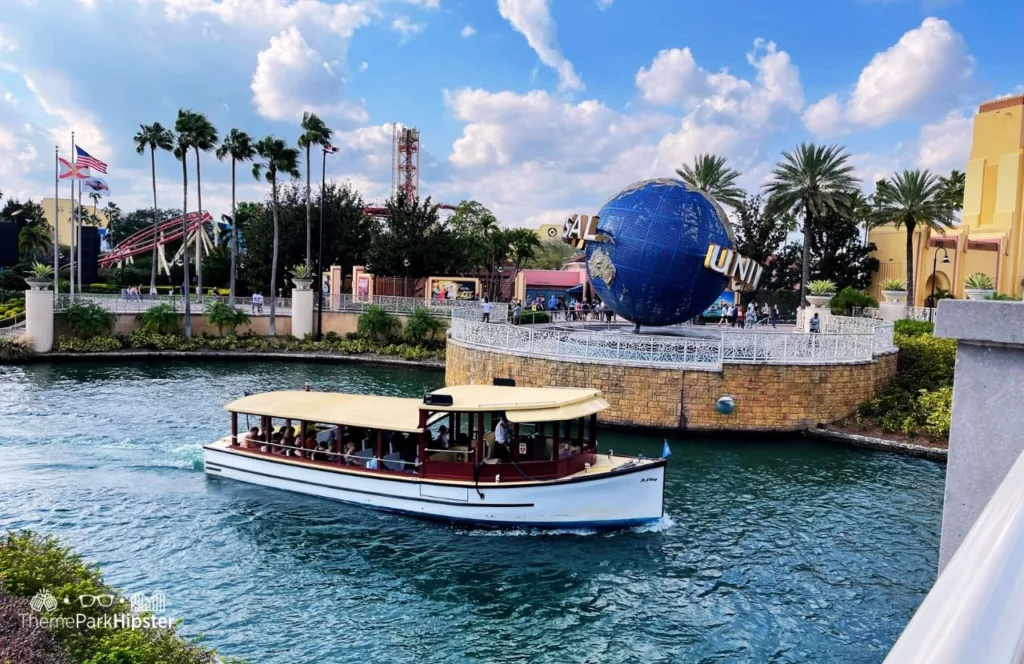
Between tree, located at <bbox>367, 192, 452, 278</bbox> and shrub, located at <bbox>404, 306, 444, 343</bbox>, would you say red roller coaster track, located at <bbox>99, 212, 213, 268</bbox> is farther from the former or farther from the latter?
shrub, located at <bbox>404, 306, 444, 343</bbox>

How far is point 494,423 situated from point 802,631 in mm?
8290

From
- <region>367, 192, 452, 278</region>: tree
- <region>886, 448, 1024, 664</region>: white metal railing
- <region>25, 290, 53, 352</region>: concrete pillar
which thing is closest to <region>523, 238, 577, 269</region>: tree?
<region>367, 192, 452, 278</region>: tree

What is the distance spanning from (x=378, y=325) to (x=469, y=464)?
105ft

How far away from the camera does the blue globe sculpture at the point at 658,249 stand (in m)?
27.1

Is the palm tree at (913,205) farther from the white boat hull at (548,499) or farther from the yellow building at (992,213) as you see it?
the white boat hull at (548,499)

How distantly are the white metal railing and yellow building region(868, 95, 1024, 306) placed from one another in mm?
49244

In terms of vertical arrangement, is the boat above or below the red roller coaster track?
below

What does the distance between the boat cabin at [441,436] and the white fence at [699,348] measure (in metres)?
8.23

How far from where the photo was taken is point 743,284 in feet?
89.0

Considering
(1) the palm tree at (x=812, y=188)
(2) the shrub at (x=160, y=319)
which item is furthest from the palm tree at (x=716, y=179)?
(2) the shrub at (x=160, y=319)

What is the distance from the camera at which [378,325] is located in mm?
47781

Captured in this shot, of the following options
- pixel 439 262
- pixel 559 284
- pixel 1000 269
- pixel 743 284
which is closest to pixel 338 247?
pixel 439 262

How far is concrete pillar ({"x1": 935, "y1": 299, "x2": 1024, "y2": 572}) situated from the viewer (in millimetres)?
5109

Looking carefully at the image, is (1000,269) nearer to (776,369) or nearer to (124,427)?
(776,369)
